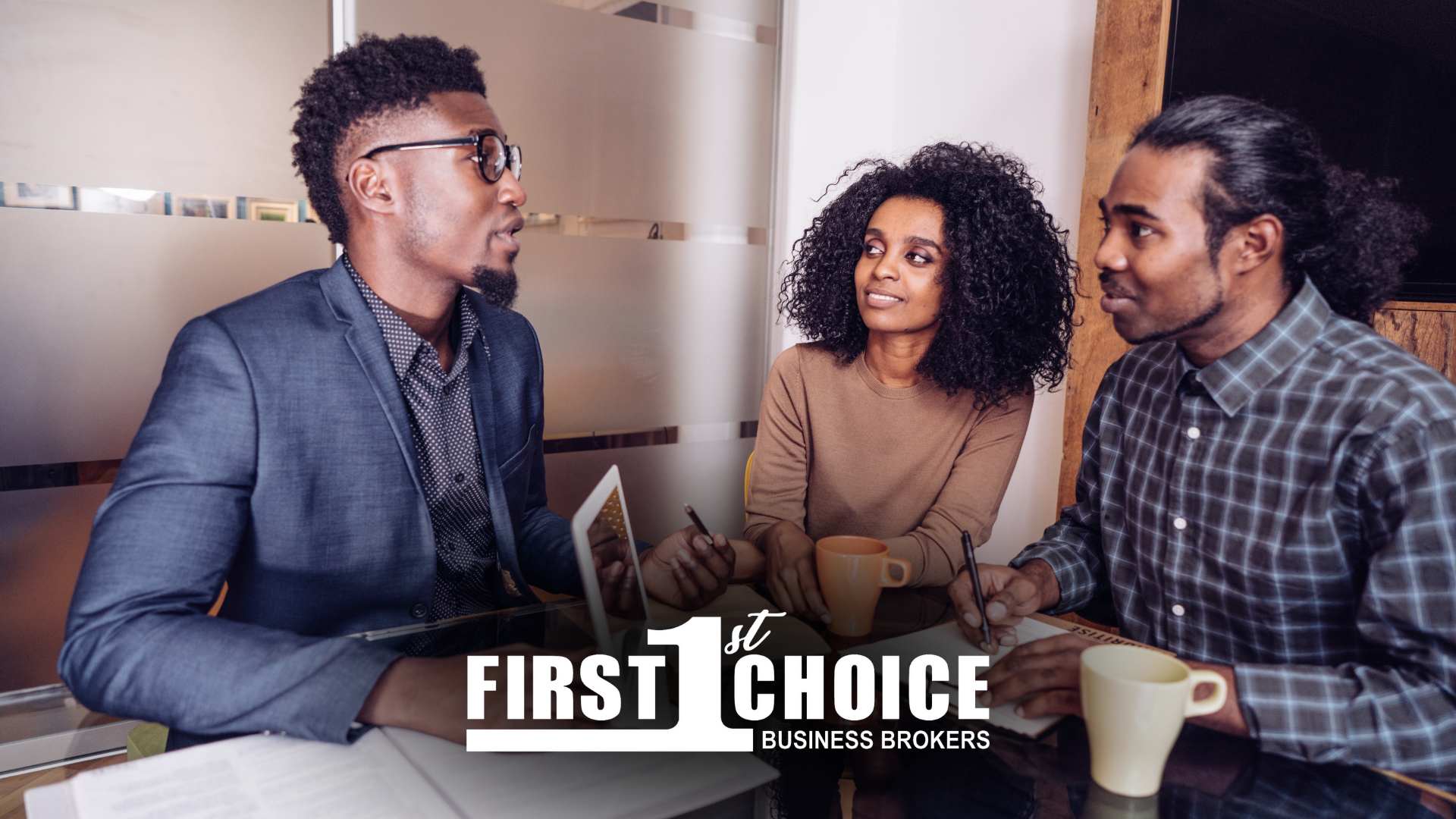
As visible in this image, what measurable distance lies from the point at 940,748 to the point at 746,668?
0.87 feet

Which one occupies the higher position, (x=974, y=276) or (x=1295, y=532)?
(x=974, y=276)

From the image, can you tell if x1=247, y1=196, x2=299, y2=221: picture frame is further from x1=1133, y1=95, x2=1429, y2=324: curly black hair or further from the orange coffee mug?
x1=1133, y1=95, x2=1429, y2=324: curly black hair

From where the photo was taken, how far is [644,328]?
3.22 m

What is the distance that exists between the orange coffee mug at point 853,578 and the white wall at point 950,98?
210 centimetres

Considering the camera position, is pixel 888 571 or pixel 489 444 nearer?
pixel 888 571

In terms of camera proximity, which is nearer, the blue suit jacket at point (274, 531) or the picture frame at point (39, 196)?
the blue suit jacket at point (274, 531)

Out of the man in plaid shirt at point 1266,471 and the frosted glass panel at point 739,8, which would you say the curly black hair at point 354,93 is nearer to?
the man in plaid shirt at point 1266,471

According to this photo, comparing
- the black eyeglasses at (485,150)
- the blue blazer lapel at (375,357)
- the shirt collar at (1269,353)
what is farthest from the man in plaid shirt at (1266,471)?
the black eyeglasses at (485,150)

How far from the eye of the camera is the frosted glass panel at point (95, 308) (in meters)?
2.19

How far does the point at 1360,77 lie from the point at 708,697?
90.9 inches

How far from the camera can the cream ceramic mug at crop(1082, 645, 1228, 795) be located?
2.56 feet

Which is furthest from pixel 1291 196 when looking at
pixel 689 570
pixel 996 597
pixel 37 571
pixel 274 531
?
pixel 37 571

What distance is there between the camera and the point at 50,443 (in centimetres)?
226

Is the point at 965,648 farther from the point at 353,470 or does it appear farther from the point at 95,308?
the point at 95,308
